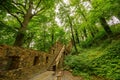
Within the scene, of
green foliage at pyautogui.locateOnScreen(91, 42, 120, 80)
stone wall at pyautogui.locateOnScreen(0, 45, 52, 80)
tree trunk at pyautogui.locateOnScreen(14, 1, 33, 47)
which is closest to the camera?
stone wall at pyautogui.locateOnScreen(0, 45, 52, 80)

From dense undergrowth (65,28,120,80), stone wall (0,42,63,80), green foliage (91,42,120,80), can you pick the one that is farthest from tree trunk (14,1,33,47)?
green foliage (91,42,120,80)

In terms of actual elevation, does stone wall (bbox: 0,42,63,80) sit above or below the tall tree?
below

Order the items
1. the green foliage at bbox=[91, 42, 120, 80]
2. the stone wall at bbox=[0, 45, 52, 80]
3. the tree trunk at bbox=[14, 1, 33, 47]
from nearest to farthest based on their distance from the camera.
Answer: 1. the stone wall at bbox=[0, 45, 52, 80]
2. the green foliage at bbox=[91, 42, 120, 80]
3. the tree trunk at bbox=[14, 1, 33, 47]

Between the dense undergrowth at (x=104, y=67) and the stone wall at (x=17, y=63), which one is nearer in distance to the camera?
the stone wall at (x=17, y=63)

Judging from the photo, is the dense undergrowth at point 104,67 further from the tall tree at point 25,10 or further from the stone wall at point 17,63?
the tall tree at point 25,10

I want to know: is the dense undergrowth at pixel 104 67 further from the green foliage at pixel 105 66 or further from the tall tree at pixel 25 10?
the tall tree at pixel 25 10

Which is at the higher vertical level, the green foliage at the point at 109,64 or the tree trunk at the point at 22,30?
the tree trunk at the point at 22,30

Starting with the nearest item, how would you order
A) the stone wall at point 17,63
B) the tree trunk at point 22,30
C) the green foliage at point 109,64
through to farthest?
1. the stone wall at point 17,63
2. the green foliage at point 109,64
3. the tree trunk at point 22,30

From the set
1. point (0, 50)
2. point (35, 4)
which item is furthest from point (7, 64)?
point (35, 4)

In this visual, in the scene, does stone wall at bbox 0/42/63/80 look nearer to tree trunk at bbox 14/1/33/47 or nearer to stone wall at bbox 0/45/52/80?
stone wall at bbox 0/45/52/80

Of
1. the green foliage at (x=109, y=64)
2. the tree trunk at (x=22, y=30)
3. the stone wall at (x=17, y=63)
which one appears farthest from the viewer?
the tree trunk at (x=22, y=30)

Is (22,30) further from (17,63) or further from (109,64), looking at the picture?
(109,64)

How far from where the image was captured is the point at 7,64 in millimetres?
9516

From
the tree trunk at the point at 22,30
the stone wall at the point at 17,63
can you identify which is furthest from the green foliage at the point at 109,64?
the tree trunk at the point at 22,30
